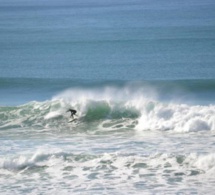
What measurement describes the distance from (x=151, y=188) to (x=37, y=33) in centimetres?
6242

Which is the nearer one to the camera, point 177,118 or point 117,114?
point 177,118

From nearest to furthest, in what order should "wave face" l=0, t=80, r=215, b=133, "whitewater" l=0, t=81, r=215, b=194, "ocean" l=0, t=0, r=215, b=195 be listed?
1. "whitewater" l=0, t=81, r=215, b=194
2. "ocean" l=0, t=0, r=215, b=195
3. "wave face" l=0, t=80, r=215, b=133

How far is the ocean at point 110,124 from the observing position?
20.4 metres

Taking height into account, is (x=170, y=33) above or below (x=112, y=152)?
above

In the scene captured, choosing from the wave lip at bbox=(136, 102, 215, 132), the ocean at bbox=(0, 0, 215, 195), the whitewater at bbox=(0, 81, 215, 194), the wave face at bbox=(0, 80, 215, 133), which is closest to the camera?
the whitewater at bbox=(0, 81, 215, 194)

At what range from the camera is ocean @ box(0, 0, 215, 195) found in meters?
20.4

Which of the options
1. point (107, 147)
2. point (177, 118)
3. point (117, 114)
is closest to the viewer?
point (107, 147)

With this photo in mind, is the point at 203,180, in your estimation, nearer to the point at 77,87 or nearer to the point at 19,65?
the point at 77,87

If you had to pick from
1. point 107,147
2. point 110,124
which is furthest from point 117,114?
point 107,147

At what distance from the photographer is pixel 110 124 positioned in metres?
27.7

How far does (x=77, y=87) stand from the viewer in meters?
39.2

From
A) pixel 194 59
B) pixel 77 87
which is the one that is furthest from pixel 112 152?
pixel 194 59

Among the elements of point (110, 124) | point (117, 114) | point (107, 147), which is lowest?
point (107, 147)

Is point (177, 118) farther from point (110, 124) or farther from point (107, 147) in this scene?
point (107, 147)
